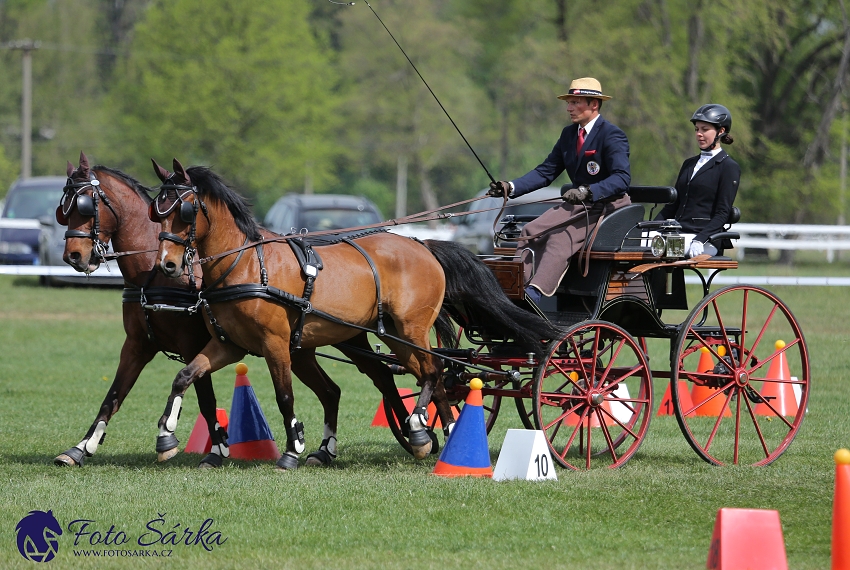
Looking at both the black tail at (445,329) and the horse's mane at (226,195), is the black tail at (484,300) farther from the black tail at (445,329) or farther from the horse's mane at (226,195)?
the horse's mane at (226,195)

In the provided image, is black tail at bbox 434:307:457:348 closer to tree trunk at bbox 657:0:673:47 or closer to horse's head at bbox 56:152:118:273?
horse's head at bbox 56:152:118:273

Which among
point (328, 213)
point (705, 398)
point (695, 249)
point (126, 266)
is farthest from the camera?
point (328, 213)

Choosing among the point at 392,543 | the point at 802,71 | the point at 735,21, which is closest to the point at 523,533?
the point at 392,543

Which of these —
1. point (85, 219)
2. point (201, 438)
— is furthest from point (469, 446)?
point (85, 219)

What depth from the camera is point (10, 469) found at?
7.76 m

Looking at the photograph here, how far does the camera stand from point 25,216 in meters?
25.1

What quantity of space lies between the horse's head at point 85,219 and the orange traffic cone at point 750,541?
4.57 metres

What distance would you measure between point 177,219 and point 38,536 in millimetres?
2226

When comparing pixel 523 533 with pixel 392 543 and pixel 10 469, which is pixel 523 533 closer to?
pixel 392 543

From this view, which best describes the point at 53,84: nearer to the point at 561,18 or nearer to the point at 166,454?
the point at 561,18

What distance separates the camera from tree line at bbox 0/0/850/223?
33594mm

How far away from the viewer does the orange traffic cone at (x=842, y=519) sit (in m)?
4.99

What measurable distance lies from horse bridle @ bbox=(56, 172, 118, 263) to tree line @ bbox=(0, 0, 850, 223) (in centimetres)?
2244

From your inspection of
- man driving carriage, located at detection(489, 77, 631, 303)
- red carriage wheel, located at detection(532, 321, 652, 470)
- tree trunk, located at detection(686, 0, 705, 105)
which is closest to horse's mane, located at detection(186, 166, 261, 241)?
man driving carriage, located at detection(489, 77, 631, 303)
